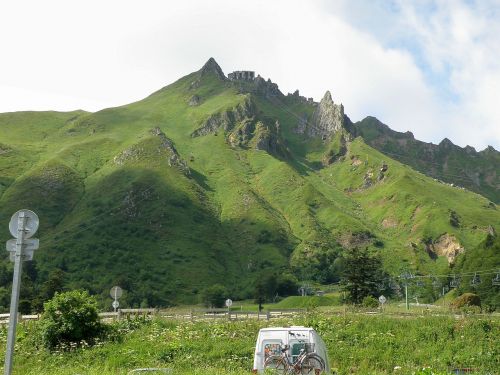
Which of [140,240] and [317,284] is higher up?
[140,240]

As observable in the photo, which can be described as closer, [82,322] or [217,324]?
[82,322]

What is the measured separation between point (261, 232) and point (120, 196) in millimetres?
47732

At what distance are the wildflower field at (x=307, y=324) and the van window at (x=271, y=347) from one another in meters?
7.04

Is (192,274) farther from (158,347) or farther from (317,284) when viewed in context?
(158,347)

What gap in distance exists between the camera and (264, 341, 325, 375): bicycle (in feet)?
54.0

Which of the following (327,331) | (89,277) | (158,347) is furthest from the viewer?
(89,277)

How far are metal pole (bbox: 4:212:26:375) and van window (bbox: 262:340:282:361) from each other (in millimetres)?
8038

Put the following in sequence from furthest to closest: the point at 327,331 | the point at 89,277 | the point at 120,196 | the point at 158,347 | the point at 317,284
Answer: the point at 120,196, the point at 317,284, the point at 89,277, the point at 327,331, the point at 158,347

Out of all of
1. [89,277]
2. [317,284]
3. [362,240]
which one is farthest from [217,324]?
[362,240]

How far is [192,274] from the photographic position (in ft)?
488

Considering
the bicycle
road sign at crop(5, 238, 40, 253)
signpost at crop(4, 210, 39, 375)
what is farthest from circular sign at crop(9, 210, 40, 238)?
the bicycle

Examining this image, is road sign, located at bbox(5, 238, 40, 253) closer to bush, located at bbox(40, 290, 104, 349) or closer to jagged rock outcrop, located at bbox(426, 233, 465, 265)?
bush, located at bbox(40, 290, 104, 349)

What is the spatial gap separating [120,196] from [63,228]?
2187cm

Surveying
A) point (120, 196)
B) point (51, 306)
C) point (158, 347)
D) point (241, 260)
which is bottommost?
point (158, 347)
